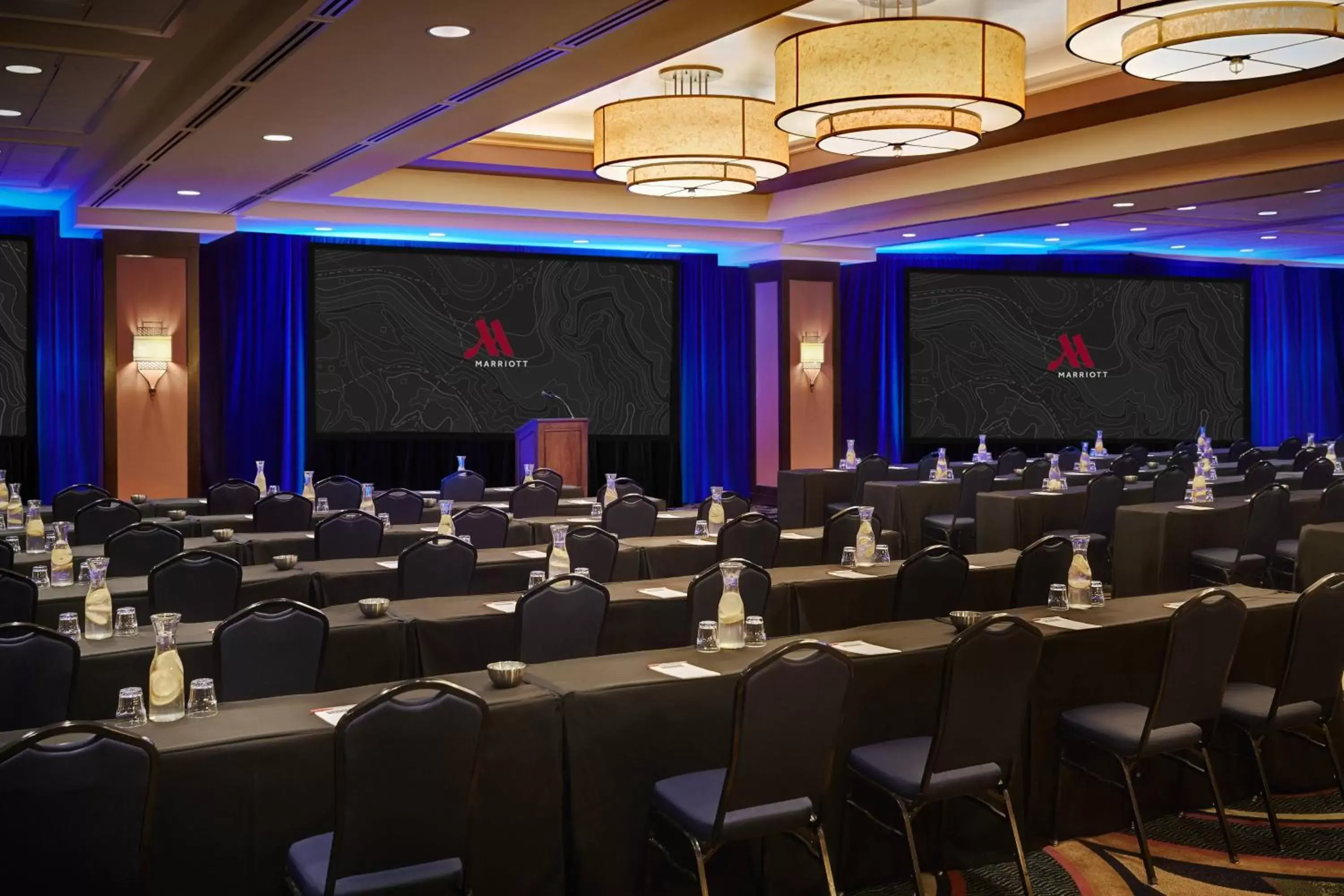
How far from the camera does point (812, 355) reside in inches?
657

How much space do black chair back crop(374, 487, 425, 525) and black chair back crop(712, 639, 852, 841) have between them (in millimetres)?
6683

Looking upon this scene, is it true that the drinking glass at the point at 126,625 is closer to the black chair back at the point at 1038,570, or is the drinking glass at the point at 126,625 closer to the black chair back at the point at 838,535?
the black chair back at the point at 1038,570

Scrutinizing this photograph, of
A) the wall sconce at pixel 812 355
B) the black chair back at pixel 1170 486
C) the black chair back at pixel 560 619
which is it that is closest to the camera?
the black chair back at pixel 560 619

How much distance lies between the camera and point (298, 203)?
13.4 meters

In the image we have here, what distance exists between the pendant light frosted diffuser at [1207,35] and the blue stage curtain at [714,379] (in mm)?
11781

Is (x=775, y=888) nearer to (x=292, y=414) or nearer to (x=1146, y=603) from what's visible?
(x=1146, y=603)

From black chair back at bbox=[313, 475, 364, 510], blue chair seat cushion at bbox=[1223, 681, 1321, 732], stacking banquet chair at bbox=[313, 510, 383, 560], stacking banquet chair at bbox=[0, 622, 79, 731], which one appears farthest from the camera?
black chair back at bbox=[313, 475, 364, 510]

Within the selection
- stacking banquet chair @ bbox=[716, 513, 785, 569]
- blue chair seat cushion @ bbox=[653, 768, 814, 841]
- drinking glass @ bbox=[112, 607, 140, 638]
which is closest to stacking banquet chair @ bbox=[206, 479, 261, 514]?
stacking banquet chair @ bbox=[716, 513, 785, 569]

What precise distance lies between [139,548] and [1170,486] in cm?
808

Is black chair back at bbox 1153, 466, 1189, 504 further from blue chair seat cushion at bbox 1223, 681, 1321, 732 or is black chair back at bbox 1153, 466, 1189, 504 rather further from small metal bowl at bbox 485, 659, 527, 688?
small metal bowl at bbox 485, 659, 527, 688

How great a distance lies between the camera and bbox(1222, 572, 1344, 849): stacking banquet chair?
4.76 m

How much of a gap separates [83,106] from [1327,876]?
845cm

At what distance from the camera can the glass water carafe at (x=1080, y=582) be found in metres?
5.31

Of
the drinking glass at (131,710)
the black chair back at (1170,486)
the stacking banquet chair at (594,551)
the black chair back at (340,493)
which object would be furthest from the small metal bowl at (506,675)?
the black chair back at (1170,486)
